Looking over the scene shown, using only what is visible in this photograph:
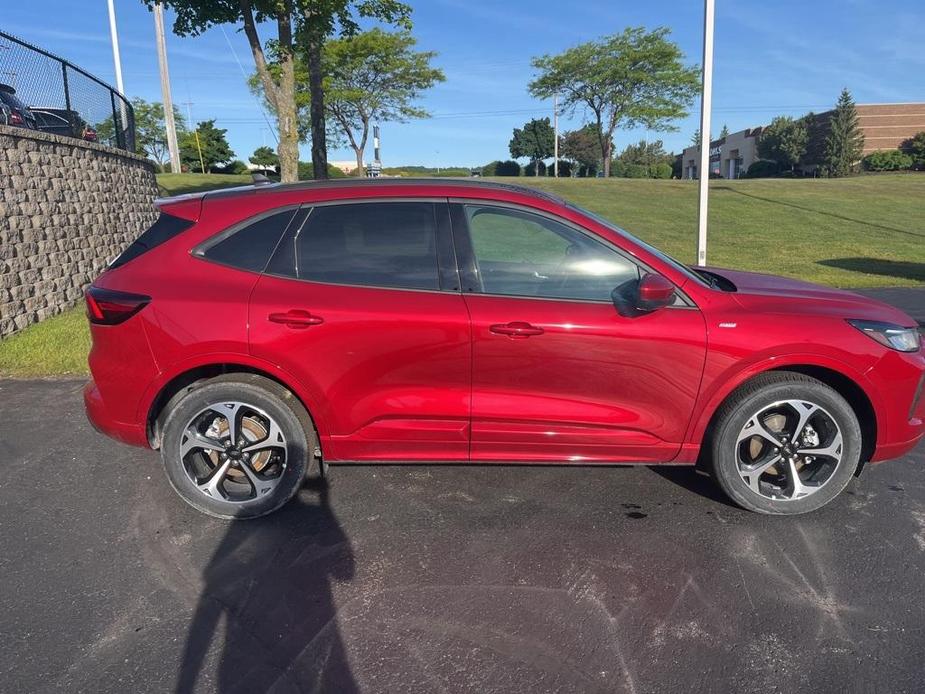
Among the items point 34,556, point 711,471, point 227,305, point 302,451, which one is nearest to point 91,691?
point 34,556

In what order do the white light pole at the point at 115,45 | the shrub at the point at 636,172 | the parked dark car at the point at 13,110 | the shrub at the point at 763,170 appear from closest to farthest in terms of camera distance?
the parked dark car at the point at 13,110 < the white light pole at the point at 115,45 < the shrub at the point at 636,172 < the shrub at the point at 763,170

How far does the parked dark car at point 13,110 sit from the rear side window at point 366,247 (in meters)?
8.04

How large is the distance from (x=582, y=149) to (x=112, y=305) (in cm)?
7428

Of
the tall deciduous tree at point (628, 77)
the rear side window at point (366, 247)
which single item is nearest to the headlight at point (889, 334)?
the rear side window at point (366, 247)

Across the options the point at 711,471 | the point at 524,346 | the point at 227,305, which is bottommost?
the point at 711,471

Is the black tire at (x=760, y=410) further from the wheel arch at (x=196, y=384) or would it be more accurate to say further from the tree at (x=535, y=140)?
the tree at (x=535, y=140)

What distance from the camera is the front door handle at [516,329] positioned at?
3191mm

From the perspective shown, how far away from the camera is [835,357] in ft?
10.7

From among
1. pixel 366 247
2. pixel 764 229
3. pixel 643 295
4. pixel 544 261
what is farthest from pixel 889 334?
pixel 764 229

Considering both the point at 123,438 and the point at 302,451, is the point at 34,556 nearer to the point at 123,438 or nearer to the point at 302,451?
the point at 123,438

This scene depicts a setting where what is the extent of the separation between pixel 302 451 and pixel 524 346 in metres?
1.29

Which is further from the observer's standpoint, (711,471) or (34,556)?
(711,471)

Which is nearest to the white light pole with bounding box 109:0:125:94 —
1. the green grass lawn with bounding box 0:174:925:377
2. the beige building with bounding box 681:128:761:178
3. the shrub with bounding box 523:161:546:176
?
the green grass lawn with bounding box 0:174:925:377

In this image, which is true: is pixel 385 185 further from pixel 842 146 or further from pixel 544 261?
pixel 842 146
